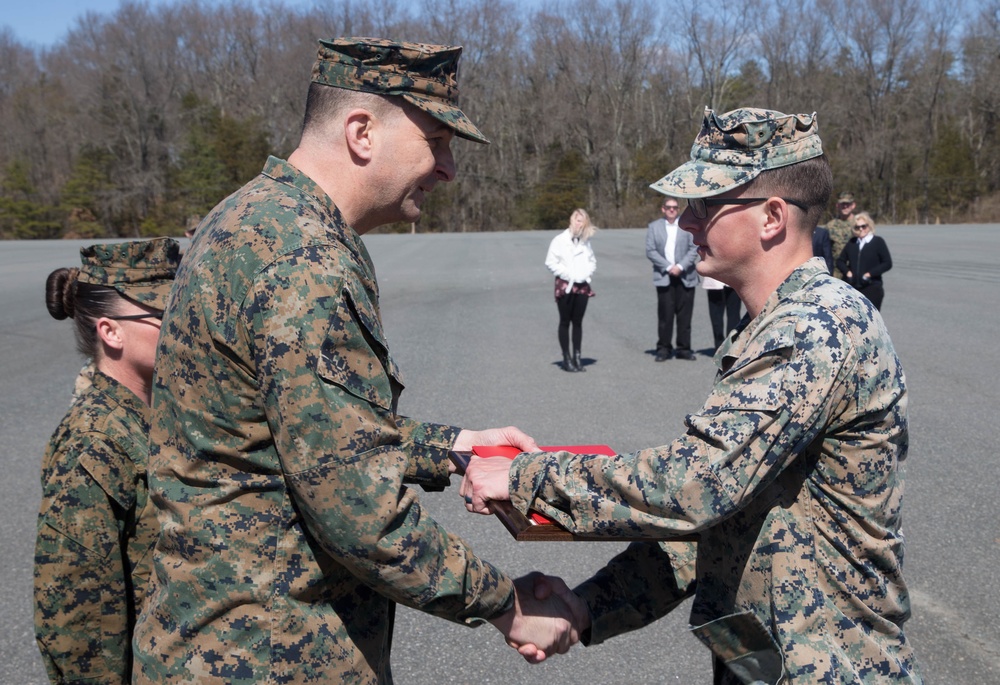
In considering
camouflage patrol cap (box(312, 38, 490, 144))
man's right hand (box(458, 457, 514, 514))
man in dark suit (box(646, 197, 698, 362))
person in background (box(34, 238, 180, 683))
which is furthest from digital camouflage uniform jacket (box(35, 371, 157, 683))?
man in dark suit (box(646, 197, 698, 362))

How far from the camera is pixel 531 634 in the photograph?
2.33 meters

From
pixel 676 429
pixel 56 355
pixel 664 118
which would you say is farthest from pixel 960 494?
pixel 664 118

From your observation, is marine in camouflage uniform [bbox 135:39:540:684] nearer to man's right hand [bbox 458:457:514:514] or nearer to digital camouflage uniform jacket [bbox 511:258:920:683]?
man's right hand [bbox 458:457:514:514]

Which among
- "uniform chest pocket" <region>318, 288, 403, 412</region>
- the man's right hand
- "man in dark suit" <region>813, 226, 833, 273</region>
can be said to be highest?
"uniform chest pocket" <region>318, 288, 403, 412</region>

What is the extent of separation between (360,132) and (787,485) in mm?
1254

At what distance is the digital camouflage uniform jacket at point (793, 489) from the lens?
1.92 m

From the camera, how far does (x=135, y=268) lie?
2754 millimetres

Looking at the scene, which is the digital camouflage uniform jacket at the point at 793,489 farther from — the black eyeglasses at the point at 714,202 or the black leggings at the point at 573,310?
the black leggings at the point at 573,310

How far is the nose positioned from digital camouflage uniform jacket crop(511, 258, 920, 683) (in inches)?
30.1

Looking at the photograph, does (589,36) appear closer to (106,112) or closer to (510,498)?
(106,112)

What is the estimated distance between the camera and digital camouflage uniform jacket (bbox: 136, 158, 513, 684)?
1.79 meters

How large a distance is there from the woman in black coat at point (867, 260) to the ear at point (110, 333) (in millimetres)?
10295

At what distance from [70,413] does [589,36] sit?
238 ft

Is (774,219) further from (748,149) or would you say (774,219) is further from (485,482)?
(485,482)
